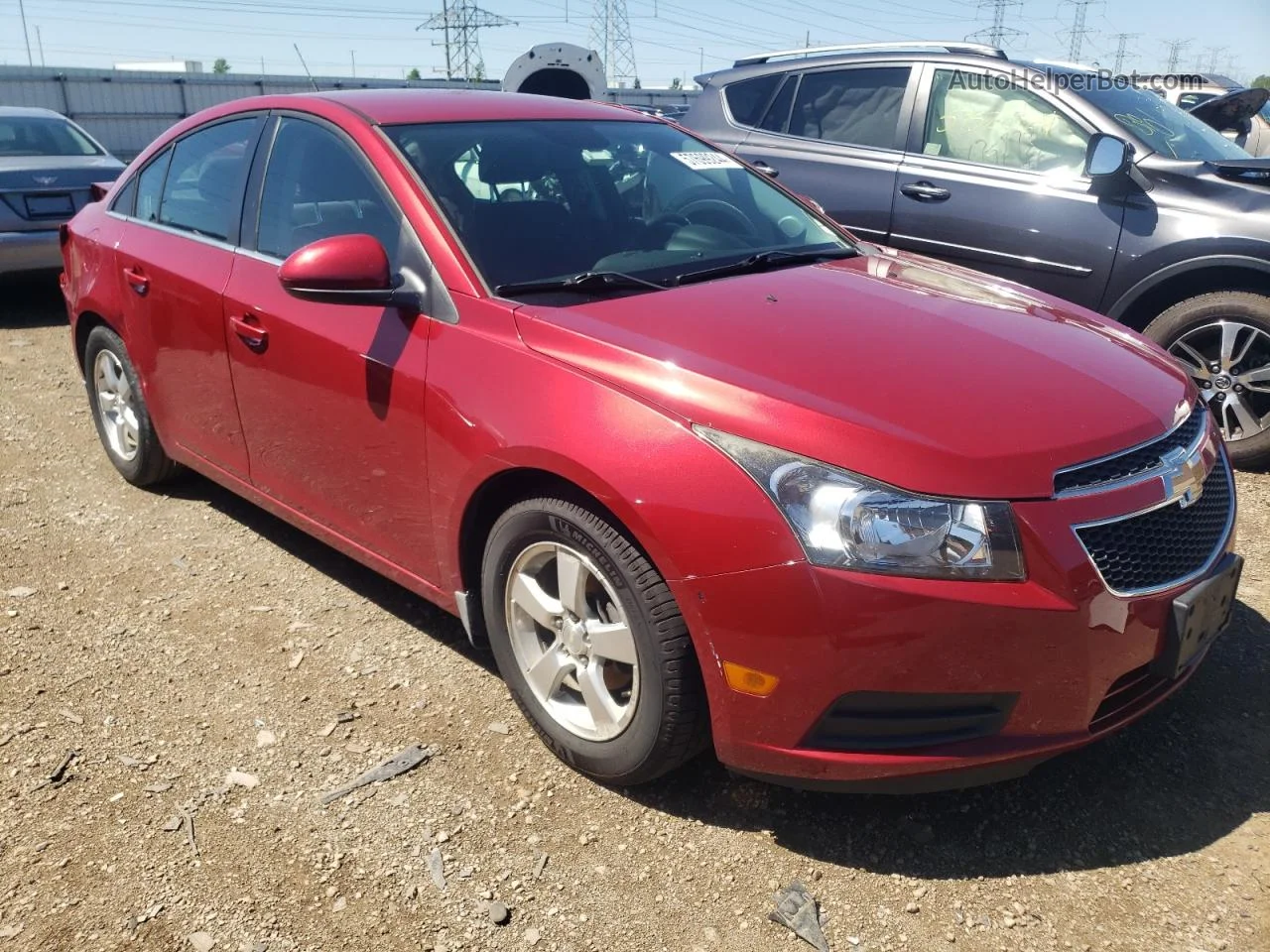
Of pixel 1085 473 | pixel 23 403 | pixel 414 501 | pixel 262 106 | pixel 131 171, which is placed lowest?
pixel 23 403

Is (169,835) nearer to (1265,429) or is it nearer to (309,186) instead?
(309,186)

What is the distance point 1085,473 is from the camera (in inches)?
89.7

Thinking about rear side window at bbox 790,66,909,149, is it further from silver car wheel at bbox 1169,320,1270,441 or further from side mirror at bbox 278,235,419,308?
side mirror at bbox 278,235,419,308

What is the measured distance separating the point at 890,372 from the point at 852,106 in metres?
4.07

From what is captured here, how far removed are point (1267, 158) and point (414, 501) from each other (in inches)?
166

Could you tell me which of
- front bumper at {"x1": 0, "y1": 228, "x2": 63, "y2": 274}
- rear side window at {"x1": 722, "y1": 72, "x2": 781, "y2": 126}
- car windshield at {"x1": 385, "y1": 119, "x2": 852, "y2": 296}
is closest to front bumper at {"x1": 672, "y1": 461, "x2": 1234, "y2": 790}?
car windshield at {"x1": 385, "y1": 119, "x2": 852, "y2": 296}

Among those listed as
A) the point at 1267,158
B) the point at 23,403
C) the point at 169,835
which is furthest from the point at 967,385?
the point at 23,403

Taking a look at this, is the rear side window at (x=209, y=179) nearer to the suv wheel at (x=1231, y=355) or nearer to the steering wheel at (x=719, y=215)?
the steering wheel at (x=719, y=215)

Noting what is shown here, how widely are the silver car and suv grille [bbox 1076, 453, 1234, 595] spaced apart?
7617 mm

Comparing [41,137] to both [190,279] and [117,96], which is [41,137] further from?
[117,96]

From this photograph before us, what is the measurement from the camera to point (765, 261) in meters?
3.29

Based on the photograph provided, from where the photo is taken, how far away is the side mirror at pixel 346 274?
2820 mm

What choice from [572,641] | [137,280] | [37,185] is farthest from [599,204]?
[37,185]

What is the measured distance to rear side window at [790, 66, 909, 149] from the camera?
19.2 ft
